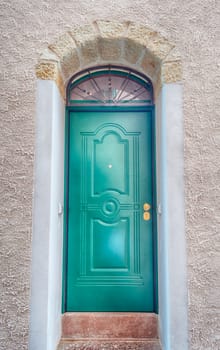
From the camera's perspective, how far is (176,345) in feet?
8.04

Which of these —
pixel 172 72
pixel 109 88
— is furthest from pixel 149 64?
pixel 109 88

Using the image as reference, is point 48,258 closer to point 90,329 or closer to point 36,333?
point 36,333

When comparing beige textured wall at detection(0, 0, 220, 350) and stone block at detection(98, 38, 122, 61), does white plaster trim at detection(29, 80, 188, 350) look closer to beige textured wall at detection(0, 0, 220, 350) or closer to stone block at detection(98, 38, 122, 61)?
beige textured wall at detection(0, 0, 220, 350)

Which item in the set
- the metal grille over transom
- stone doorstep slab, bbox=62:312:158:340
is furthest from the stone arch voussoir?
stone doorstep slab, bbox=62:312:158:340

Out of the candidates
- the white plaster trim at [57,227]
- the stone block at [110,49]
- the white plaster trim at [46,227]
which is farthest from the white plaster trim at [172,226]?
the white plaster trim at [46,227]

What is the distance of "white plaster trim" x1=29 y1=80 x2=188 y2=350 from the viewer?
2484 mm

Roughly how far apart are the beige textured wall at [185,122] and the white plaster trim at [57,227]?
0.07 m

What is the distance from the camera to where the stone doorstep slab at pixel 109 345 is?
273 centimetres

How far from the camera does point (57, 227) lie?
9.34 feet

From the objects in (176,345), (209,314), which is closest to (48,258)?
(176,345)

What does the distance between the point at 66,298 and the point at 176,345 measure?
4.16ft

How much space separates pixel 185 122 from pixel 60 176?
1.44 metres

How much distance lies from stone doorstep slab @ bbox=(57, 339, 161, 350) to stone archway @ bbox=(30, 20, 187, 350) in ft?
0.56

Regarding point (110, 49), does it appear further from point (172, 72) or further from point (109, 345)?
point (109, 345)
